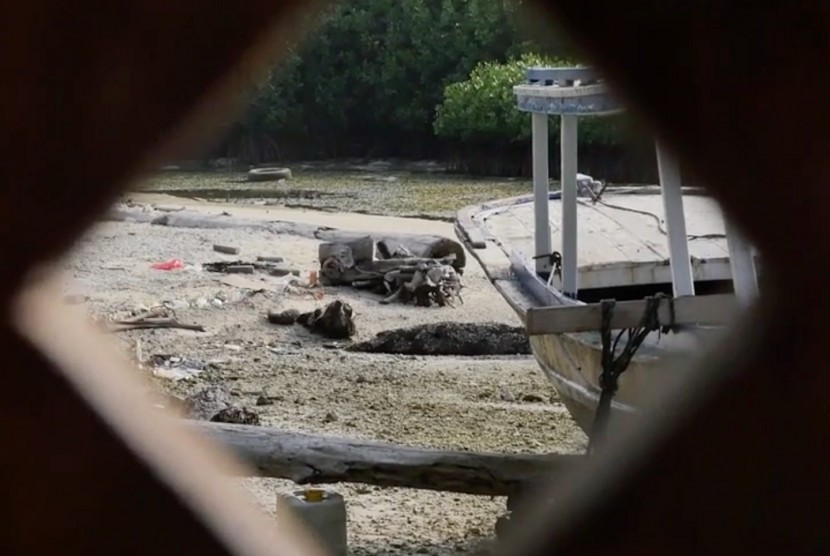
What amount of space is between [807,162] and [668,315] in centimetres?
199

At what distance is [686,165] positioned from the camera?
1.39 ft

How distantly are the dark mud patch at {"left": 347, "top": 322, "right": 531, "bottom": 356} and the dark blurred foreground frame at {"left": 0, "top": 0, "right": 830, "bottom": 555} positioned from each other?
23.8 feet

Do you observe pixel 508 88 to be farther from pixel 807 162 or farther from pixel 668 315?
pixel 807 162

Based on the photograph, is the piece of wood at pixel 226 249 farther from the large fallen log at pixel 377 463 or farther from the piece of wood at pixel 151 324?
the large fallen log at pixel 377 463

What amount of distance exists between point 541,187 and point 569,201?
0.30 meters

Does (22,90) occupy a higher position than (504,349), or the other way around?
(22,90)

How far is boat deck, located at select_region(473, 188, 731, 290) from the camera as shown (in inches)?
195

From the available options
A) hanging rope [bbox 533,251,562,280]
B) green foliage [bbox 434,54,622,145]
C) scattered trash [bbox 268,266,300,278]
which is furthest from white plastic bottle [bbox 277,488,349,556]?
green foliage [bbox 434,54,622,145]

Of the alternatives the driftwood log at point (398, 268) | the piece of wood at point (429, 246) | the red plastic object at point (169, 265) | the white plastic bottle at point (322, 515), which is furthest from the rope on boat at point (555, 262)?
the red plastic object at point (169, 265)

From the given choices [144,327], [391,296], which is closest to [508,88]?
[391,296]

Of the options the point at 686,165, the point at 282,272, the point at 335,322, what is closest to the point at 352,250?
the point at 282,272

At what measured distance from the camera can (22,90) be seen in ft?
1.36

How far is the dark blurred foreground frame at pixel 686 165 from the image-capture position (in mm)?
399

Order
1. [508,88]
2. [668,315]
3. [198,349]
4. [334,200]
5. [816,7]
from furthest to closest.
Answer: [508,88] → [334,200] → [198,349] → [668,315] → [816,7]
